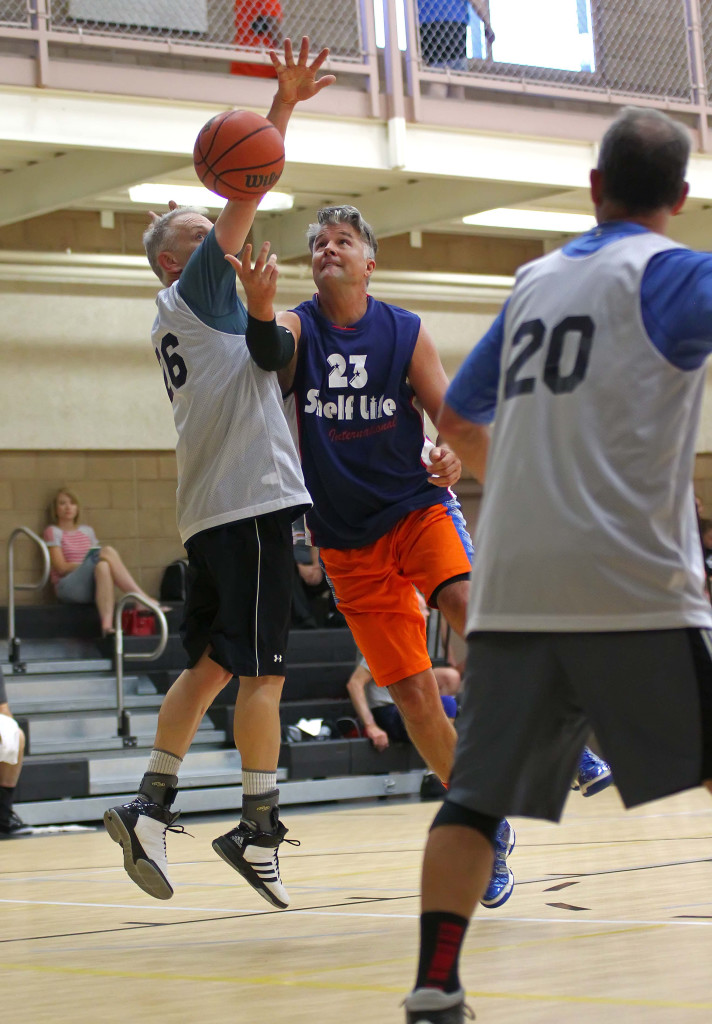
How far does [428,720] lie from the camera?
357 centimetres

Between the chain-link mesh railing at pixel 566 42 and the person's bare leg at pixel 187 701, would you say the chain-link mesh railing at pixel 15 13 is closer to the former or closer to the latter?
the chain-link mesh railing at pixel 566 42

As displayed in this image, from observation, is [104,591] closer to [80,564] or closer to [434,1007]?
[80,564]

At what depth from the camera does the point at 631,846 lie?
4973mm

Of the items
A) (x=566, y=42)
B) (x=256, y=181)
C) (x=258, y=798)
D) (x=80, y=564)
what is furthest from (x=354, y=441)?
(x=566, y=42)

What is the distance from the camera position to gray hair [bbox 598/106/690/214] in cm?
197

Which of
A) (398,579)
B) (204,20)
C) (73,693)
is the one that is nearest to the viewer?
(398,579)

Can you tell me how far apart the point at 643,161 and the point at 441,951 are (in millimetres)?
1242

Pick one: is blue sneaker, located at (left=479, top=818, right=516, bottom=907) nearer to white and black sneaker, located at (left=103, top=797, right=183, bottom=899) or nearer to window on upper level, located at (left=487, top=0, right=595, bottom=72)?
white and black sneaker, located at (left=103, top=797, right=183, bottom=899)

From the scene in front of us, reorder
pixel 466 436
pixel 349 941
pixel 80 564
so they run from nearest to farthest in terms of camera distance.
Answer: pixel 466 436, pixel 349 941, pixel 80 564

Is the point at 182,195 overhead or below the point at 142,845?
overhead

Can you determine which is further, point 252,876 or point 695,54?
point 695,54

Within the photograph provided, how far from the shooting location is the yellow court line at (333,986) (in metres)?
2.25

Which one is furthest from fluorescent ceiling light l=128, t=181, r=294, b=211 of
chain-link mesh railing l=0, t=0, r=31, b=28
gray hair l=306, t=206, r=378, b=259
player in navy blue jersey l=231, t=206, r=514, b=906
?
player in navy blue jersey l=231, t=206, r=514, b=906

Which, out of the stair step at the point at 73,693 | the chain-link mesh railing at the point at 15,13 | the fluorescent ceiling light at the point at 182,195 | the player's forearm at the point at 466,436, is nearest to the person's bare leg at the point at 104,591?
the stair step at the point at 73,693
